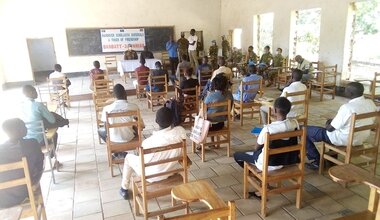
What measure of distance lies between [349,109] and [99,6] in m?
8.49

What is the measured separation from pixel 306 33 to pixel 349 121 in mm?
5207

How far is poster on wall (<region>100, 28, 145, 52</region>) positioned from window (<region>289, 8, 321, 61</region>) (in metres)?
4.95

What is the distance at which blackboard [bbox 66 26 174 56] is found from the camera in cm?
915

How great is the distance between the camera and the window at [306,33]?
6984mm

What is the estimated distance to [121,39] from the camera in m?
9.68

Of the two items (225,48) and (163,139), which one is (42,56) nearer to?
(225,48)

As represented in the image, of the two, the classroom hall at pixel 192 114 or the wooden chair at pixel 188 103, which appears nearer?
the classroom hall at pixel 192 114

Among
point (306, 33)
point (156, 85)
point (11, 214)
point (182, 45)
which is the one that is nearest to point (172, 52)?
point (182, 45)

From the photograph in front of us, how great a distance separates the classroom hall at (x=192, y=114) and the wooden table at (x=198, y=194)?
Result: 0.01 metres

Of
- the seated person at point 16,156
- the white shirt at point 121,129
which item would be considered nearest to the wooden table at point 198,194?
the seated person at point 16,156

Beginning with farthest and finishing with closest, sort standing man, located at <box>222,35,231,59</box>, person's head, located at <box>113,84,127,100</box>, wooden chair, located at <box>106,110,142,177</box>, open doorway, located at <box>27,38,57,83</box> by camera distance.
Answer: open doorway, located at <box>27,38,57,83</box> < standing man, located at <box>222,35,231,59</box> < person's head, located at <box>113,84,127,100</box> < wooden chair, located at <box>106,110,142,177</box>

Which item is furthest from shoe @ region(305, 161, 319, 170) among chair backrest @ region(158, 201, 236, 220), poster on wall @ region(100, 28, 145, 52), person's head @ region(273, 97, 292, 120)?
poster on wall @ region(100, 28, 145, 52)

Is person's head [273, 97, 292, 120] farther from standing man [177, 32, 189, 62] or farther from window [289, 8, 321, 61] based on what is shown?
standing man [177, 32, 189, 62]

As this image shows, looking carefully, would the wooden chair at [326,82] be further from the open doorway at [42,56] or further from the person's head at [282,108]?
the open doorway at [42,56]
